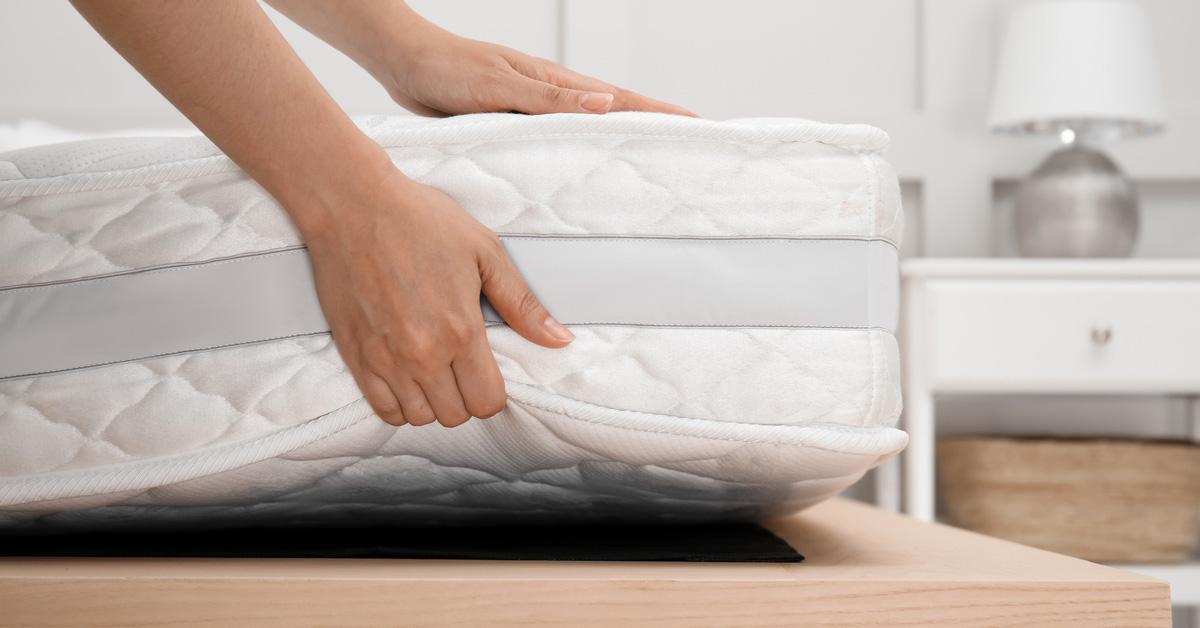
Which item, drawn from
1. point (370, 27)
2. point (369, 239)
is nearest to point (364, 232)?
point (369, 239)

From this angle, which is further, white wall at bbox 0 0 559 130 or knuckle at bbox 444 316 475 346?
white wall at bbox 0 0 559 130

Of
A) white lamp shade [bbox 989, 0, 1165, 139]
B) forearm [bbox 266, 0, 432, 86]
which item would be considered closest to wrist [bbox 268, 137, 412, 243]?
forearm [bbox 266, 0, 432, 86]

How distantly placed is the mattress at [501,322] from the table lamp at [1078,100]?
108cm

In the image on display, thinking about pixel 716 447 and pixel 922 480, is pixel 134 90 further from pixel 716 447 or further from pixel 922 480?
pixel 716 447

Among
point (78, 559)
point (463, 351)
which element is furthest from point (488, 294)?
point (78, 559)

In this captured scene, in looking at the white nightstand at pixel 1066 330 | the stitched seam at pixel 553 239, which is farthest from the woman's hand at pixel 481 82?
the white nightstand at pixel 1066 330

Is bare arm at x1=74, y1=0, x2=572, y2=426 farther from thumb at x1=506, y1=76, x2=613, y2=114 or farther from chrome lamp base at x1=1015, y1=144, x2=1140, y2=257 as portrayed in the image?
chrome lamp base at x1=1015, y1=144, x2=1140, y2=257

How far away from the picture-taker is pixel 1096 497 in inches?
53.9

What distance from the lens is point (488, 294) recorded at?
499 mm

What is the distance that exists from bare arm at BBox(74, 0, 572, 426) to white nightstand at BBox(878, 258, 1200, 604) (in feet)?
3.12

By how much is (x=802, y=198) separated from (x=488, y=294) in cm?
17

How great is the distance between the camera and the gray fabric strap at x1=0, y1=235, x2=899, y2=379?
51 cm

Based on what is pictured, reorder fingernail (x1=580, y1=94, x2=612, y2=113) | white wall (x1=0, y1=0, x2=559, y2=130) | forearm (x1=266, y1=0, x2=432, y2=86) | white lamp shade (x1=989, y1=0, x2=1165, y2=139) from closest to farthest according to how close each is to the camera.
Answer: fingernail (x1=580, y1=94, x2=612, y2=113) → forearm (x1=266, y1=0, x2=432, y2=86) → white lamp shade (x1=989, y1=0, x2=1165, y2=139) → white wall (x1=0, y1=0, x2=559, y2=130)

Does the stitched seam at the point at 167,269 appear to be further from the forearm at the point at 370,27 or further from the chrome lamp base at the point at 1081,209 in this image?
the chrome lamp base at the point at 1081,209
